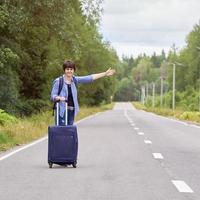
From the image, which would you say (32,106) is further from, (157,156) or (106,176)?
(106,176)

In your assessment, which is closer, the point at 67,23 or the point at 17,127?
the point at 17,127

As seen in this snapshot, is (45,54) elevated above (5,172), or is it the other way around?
(45,54)

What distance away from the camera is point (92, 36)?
278 feet

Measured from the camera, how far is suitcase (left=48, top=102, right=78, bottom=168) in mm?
13992

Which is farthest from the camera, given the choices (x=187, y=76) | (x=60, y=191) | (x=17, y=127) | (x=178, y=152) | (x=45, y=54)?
(x=187, y=76)

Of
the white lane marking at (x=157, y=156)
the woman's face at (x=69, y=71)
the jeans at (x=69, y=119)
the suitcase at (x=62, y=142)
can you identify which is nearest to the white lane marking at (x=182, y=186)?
the suitcase at (x=62, y=142)

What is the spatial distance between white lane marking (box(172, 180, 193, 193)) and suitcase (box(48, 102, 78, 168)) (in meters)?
2.67

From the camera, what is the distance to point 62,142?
46.0 ft

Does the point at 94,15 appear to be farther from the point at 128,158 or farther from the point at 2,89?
the point at 128,158

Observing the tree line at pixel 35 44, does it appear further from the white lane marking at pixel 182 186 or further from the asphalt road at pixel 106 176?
the white lane marking at pixel 182 186

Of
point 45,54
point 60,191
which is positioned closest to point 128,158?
point 60,191

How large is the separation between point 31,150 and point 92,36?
216ft

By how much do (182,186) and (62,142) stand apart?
3329 mm

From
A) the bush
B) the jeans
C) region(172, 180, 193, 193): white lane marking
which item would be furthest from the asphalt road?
the bush
